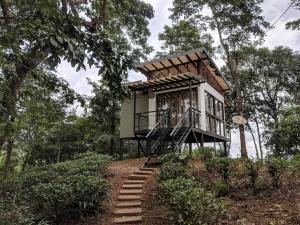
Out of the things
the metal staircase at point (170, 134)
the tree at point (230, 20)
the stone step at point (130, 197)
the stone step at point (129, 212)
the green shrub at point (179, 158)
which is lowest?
the stone step at point (129, 212)

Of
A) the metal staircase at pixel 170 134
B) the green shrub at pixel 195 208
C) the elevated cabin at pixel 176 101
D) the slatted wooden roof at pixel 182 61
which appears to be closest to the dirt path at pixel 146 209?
the green shrub at pixel 195 208

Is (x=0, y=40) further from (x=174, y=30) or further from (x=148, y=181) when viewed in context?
(x=174, y=30)

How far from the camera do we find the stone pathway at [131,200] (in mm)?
6034

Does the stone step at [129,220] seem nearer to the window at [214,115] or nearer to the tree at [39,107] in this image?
the tree at [39,107]

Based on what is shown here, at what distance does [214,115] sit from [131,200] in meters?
9.25

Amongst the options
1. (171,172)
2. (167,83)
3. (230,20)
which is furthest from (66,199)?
(230,20)

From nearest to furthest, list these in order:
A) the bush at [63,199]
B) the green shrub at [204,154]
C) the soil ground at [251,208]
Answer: the soil ground at [251,208], the bush at [63,199], the green shrub at [204,154]

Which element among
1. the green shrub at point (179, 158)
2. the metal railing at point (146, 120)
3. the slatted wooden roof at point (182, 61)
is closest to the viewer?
the green shrub at point (179, 158)

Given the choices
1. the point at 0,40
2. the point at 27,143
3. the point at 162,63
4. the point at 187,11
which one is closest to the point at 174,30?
the point at 187,11

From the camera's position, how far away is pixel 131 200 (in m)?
7.01

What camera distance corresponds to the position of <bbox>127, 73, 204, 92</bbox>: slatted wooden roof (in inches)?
484

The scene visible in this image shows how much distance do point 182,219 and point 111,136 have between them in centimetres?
1169

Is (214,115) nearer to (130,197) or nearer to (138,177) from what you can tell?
(138,177)

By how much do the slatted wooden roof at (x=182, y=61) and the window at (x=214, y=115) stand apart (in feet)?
5.07
